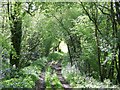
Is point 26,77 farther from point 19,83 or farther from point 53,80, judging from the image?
point 53,80

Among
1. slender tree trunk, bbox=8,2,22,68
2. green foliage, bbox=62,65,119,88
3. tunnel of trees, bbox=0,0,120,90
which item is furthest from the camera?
slender tree trunk, bbox=8,2,22,68

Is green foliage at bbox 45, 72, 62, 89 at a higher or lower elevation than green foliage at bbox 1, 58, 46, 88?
lower

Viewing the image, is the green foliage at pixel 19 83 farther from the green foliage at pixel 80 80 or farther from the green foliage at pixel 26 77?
the green foliage at pixel 80 80

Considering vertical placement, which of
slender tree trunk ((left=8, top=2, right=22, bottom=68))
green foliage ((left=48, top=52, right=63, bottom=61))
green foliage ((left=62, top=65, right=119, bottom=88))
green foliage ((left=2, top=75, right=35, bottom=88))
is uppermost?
slender tree trunk ((left=8, top=2, right=22, bottom=68))

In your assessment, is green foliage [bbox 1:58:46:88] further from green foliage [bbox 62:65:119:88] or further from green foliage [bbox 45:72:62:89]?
green foliage [bbox 62:65:119:88]

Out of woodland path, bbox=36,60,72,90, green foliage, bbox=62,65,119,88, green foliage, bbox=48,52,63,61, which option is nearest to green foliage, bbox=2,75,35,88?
woodland path, bbox=36,60,72,90

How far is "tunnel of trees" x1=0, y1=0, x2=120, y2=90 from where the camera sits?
3.25m

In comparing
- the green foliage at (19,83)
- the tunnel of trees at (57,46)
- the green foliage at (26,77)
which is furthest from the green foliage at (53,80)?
the green foliage at (19,83)

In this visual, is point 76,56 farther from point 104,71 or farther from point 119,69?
point 119,69

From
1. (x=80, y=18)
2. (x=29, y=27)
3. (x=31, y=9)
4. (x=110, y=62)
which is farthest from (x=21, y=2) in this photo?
(x=110, y=62)

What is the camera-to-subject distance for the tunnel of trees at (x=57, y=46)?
10.7ft

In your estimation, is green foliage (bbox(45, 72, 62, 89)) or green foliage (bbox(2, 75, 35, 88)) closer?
green foliage (bbox(2, 75, 35, 88))

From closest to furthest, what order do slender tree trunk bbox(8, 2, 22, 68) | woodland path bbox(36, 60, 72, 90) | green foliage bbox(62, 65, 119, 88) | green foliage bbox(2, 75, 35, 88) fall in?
1. green foliage bbox(2, 75, 35, 88)
2. green foliage bbox(62, 65, 119, 88)
3. slender tree trunk bbox(8, 2, 22, 68)
4. woodland path bbox(36, 60, 72, 90)

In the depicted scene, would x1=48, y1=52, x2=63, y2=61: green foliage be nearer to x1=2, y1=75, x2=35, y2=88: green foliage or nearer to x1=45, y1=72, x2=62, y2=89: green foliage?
x1=45, y1=72, x2=62, y2=89: green foliage
